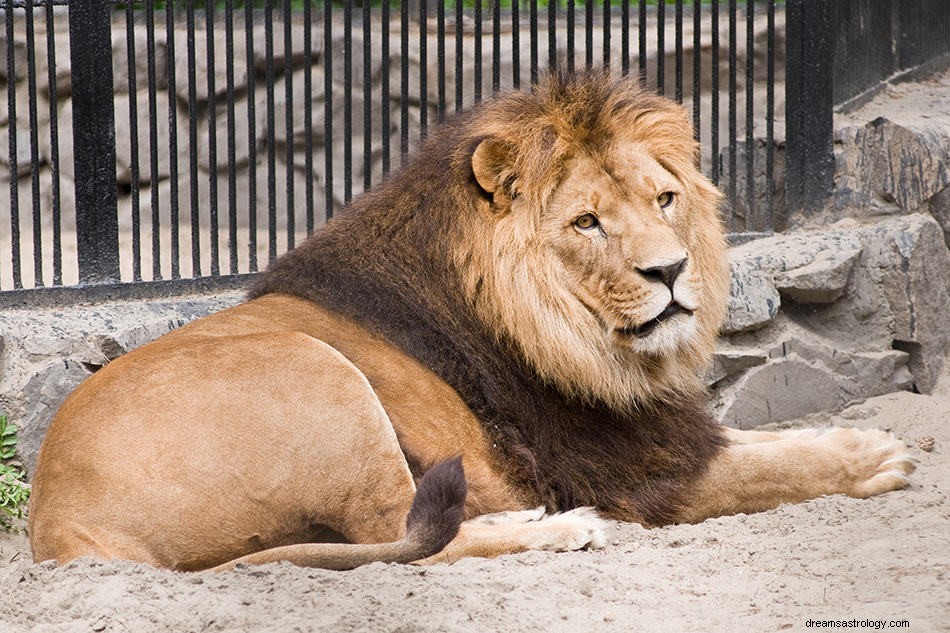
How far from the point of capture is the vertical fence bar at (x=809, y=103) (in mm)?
5840

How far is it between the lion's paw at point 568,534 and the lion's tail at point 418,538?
0.46 metres

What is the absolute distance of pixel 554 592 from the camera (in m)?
2.91

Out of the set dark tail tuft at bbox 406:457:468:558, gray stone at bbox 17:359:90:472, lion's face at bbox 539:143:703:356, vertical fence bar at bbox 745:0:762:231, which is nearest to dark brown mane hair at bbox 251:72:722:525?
lion's face at bbox 539:143:703:356

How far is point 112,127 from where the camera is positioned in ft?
15.5

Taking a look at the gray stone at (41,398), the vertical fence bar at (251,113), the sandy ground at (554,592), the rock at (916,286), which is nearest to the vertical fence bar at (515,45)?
the vertical fence bar at (251,113)

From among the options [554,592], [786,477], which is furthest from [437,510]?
[786,477]

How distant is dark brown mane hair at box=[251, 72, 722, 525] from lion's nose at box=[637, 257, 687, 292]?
0.44 meters

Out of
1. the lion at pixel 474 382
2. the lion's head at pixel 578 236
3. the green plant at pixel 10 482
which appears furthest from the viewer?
the green plant at pixel 10 482

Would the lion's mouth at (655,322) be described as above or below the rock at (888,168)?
below

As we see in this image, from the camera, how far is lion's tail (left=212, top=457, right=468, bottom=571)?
3014 mm

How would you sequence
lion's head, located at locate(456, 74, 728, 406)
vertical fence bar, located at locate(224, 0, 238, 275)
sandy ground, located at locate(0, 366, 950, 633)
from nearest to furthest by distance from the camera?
sandy ground, located at locate(0, 366, 950, 633), lion's head, located at locate(456, 74, 728, 406), vertical fence bar, located at locate(224, 0, 238, 275)

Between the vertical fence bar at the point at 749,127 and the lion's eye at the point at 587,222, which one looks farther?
the vertical fence bar at the point at 749,127

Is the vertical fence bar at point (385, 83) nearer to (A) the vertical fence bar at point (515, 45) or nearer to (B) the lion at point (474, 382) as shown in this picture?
(A) the vertical fence bar at point (515, 45)

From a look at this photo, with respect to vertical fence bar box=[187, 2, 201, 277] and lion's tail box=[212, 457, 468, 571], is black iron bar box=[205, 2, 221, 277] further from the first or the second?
lion's tail box=[212, 457, 468, 571]
